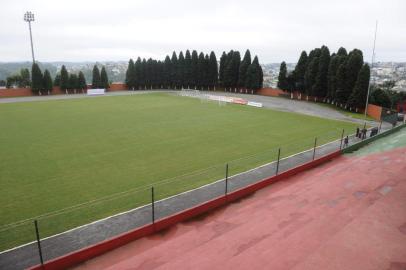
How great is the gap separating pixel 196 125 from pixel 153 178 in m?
13.9

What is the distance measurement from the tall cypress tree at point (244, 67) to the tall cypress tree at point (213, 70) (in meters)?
5.59

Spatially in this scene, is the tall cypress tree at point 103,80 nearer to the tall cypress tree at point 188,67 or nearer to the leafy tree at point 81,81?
the leafy tree at point 81,81

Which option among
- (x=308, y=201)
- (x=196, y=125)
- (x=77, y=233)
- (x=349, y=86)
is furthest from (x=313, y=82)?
(x=77, y=233)

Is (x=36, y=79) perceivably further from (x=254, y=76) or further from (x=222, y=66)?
(x=254, y=76)

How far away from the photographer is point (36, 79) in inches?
2104

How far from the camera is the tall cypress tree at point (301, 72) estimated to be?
49.5m

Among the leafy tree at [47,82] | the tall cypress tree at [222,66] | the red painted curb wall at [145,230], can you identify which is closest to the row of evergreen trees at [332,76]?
the tall cypress tree at [222,66]

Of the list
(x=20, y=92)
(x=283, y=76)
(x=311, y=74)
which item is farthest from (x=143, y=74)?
(x=311, y=74)

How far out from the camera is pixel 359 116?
118ft

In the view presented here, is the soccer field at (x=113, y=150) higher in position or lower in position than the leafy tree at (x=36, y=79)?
lower

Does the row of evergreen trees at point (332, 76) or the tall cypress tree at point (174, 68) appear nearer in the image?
the row of evergreen trees at point (332, 76)

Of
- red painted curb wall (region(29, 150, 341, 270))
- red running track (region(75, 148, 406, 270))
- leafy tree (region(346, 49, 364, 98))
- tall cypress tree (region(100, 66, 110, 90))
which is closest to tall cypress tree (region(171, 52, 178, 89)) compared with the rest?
tall cypress tree (region(100, 66, 110, 90))

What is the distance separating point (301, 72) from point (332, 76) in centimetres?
825

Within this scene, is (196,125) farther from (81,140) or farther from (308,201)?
(308,201)
